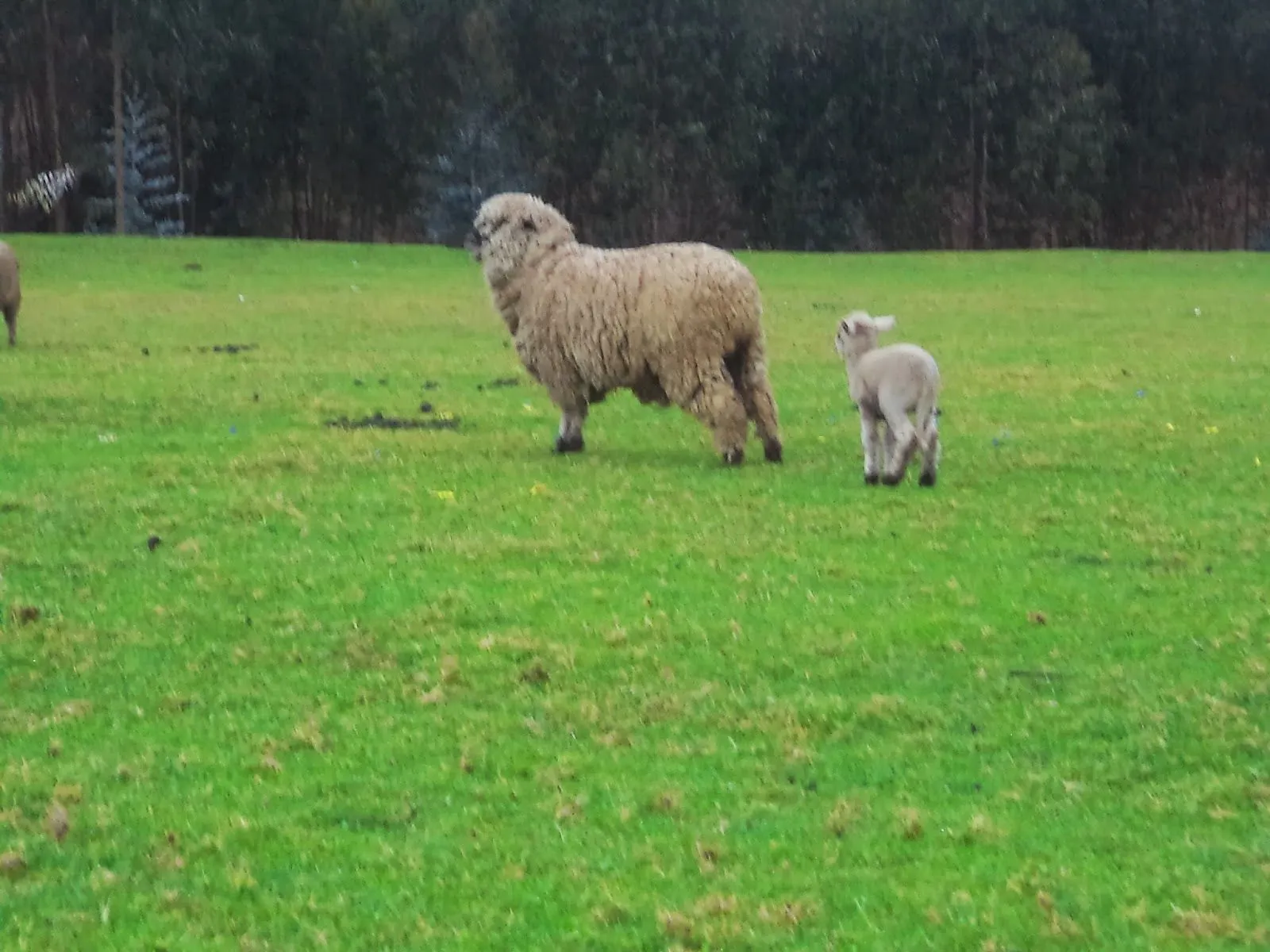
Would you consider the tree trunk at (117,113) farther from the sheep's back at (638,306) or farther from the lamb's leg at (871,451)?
the lamb's leg at (871,451)

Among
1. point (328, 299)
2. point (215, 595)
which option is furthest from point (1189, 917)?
point (328, 299)

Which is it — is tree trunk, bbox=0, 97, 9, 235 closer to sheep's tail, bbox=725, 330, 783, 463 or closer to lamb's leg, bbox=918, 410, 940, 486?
sheep's tail, bbox=725, 330, 783, 463

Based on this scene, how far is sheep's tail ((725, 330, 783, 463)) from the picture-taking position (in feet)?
41.0

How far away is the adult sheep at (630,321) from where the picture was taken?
12.1m

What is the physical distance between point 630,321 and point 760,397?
1.16 metres

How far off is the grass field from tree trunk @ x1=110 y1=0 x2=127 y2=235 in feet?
105

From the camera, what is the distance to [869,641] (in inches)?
297

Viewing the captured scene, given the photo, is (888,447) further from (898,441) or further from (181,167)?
(181,167)

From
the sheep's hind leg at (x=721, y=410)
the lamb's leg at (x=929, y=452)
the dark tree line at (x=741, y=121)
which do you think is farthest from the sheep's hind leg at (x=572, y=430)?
the dark tree line at (x=741, y=121)

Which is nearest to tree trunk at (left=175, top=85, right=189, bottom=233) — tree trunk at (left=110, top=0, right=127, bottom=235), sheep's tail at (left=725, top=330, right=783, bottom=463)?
tree trunk at (left=110, top=0, right=127, bottom=235)

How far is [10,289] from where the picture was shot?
805 inches

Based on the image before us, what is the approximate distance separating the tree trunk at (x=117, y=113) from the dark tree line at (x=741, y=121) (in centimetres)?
199

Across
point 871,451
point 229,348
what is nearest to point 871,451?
point 871,451

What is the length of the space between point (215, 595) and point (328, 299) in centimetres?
2277
